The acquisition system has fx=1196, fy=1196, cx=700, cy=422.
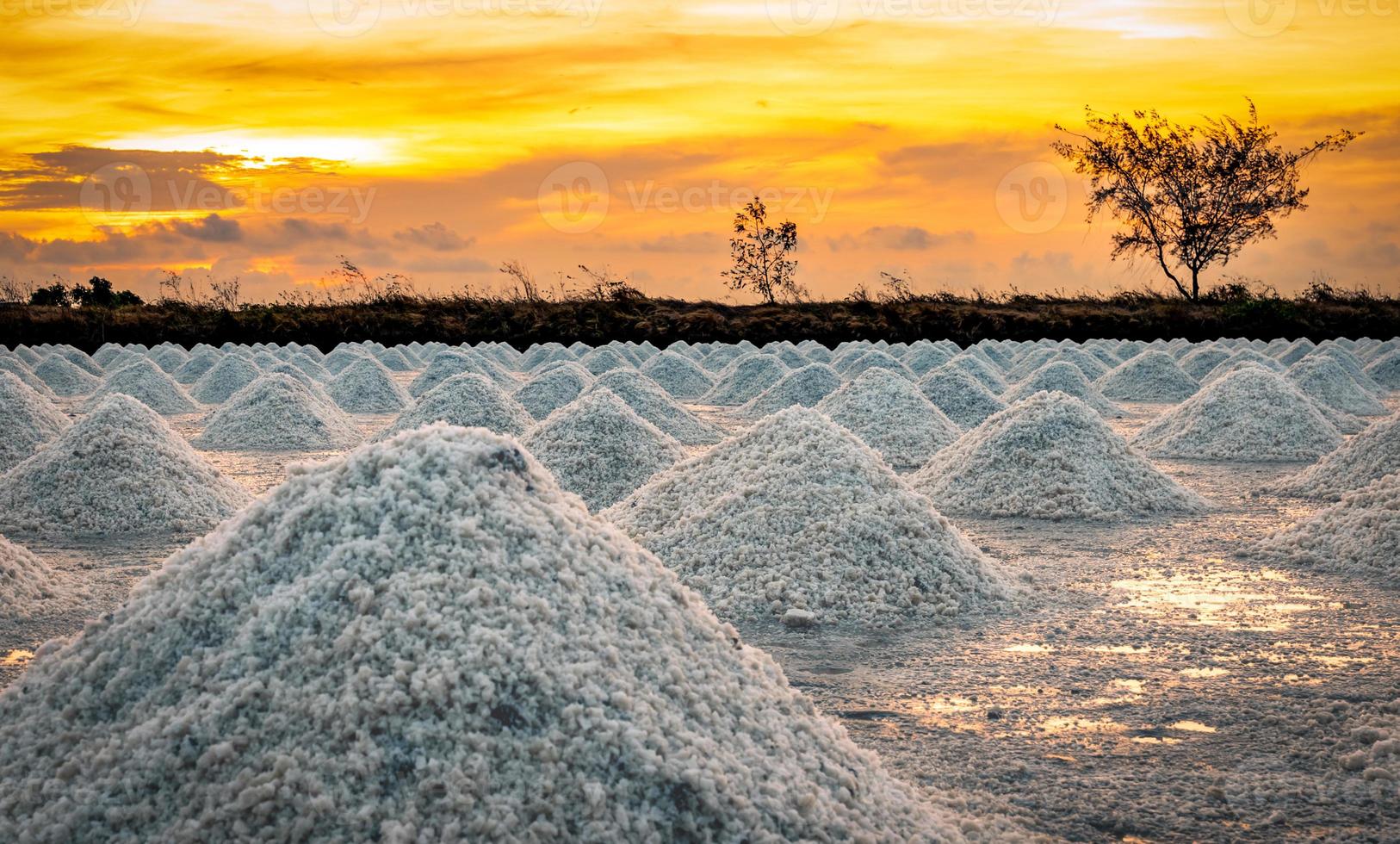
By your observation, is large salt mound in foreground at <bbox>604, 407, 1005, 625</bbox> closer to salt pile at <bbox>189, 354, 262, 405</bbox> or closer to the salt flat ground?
the salt flat ground

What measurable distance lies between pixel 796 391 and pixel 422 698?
11.1 metres

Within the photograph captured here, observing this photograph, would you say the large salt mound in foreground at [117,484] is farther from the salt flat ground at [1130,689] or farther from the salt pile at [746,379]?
the salt pile at [746,379]

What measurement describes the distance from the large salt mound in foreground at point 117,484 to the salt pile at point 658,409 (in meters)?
4.14

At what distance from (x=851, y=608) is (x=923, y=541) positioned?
590 millimetres

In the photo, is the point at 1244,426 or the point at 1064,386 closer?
the point at 1244,426

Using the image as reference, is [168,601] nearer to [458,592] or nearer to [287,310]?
[458,592]

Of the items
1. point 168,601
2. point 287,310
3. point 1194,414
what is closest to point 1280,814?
point 168,601

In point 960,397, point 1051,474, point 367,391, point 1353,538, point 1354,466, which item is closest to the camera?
point 1353,538

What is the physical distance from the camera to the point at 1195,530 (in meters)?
6.31

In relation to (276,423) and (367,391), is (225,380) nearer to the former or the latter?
(367,391)

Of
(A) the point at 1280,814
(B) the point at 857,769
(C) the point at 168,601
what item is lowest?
(A) the point at 1280,814

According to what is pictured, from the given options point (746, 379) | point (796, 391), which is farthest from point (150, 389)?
point (796, 391)

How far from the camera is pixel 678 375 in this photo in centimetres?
1590

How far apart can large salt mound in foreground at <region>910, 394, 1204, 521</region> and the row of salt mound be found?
4.47 metres
